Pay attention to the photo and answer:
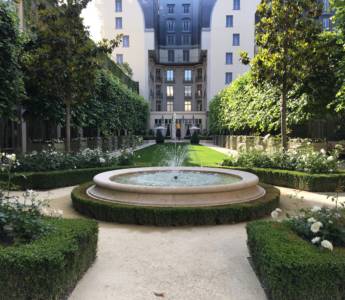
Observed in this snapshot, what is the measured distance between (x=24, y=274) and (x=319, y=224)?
2.76 metres

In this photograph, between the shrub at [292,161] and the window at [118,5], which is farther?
the window at [118,5]

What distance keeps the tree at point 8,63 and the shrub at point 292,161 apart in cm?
736

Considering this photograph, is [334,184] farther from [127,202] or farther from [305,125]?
[305,125]

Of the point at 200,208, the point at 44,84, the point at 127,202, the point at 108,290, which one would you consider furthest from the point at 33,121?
the point at 108,290

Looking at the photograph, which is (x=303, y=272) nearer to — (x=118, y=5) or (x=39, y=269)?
(x=39, y=269)

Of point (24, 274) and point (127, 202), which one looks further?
point (127, 202)

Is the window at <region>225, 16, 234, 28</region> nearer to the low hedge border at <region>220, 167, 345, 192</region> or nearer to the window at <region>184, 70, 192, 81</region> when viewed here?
the window at <region>184, 70, 192, 81</region>

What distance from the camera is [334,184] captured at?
9.20m

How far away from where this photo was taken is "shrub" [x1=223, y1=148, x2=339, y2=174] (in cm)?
981

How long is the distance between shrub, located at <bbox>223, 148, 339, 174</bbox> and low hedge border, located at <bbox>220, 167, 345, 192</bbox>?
41cm

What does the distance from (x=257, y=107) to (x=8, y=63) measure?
1204 centimetres

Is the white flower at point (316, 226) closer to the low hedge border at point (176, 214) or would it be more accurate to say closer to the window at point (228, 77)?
the low hedge border at point (176, 214)

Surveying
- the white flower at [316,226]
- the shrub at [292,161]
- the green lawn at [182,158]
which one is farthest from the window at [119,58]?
the white flower at [316,226]

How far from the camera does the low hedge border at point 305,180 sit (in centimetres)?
913
